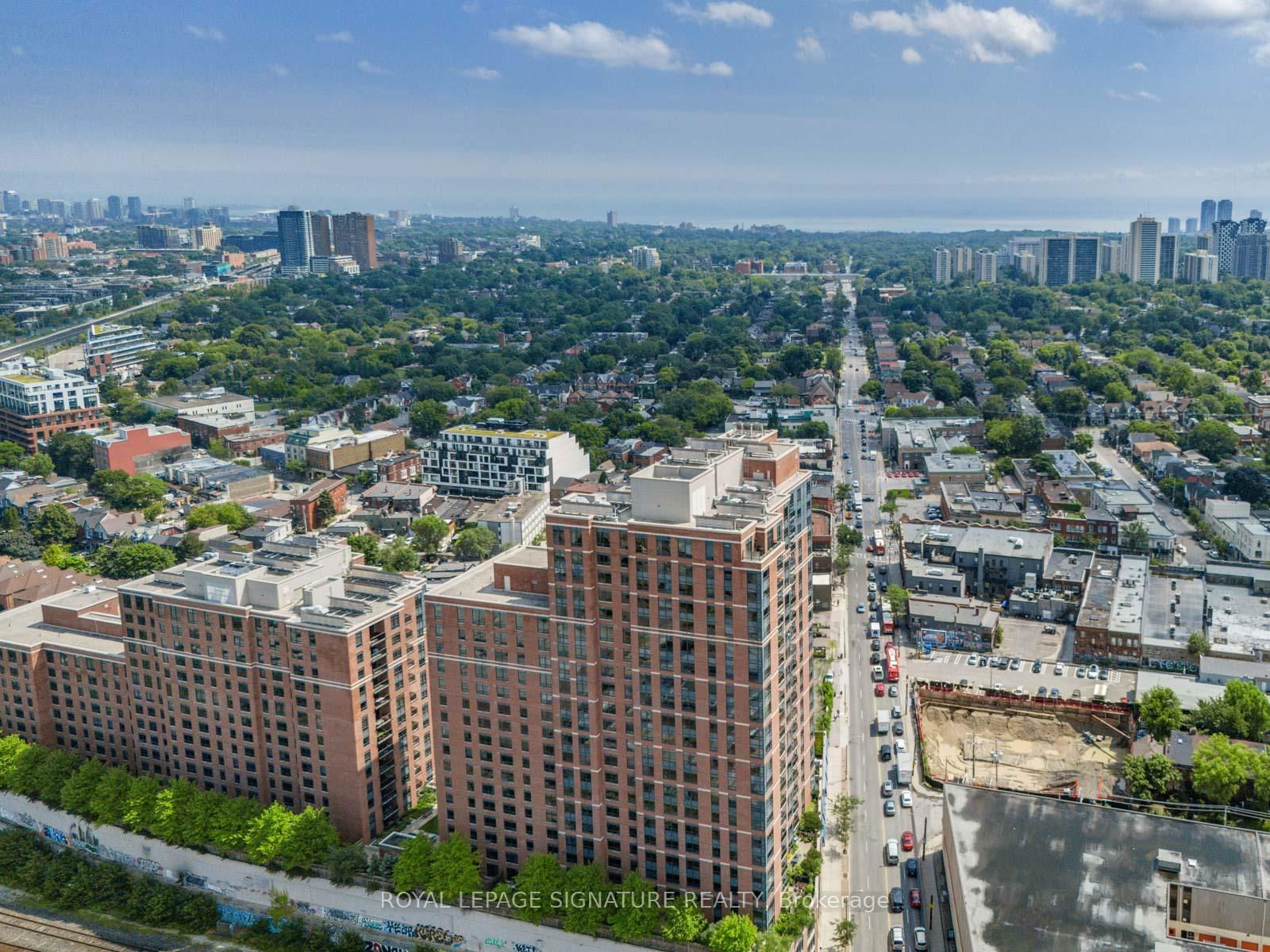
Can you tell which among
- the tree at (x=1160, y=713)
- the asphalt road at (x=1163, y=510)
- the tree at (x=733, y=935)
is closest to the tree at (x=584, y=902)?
the tree at (x=733, y=935)

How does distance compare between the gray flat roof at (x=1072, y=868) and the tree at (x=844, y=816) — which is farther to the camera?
the tree at (x=844, y=816)

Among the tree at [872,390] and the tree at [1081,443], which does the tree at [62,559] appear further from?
the tree at [872,390]

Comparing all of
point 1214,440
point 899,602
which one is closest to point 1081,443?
point 1214,440

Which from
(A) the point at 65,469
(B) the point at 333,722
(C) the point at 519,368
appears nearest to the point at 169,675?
(B) the point at 333,722

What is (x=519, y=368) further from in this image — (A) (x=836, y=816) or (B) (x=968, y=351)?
(A) (x=836, y=816)

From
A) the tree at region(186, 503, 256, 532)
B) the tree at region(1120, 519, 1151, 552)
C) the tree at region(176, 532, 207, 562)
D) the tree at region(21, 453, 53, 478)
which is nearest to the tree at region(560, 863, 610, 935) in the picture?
the tree at region(176, 532, 207, 562)

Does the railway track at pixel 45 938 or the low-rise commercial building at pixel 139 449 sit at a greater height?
the low-rise commercial building at pixel 139 449
